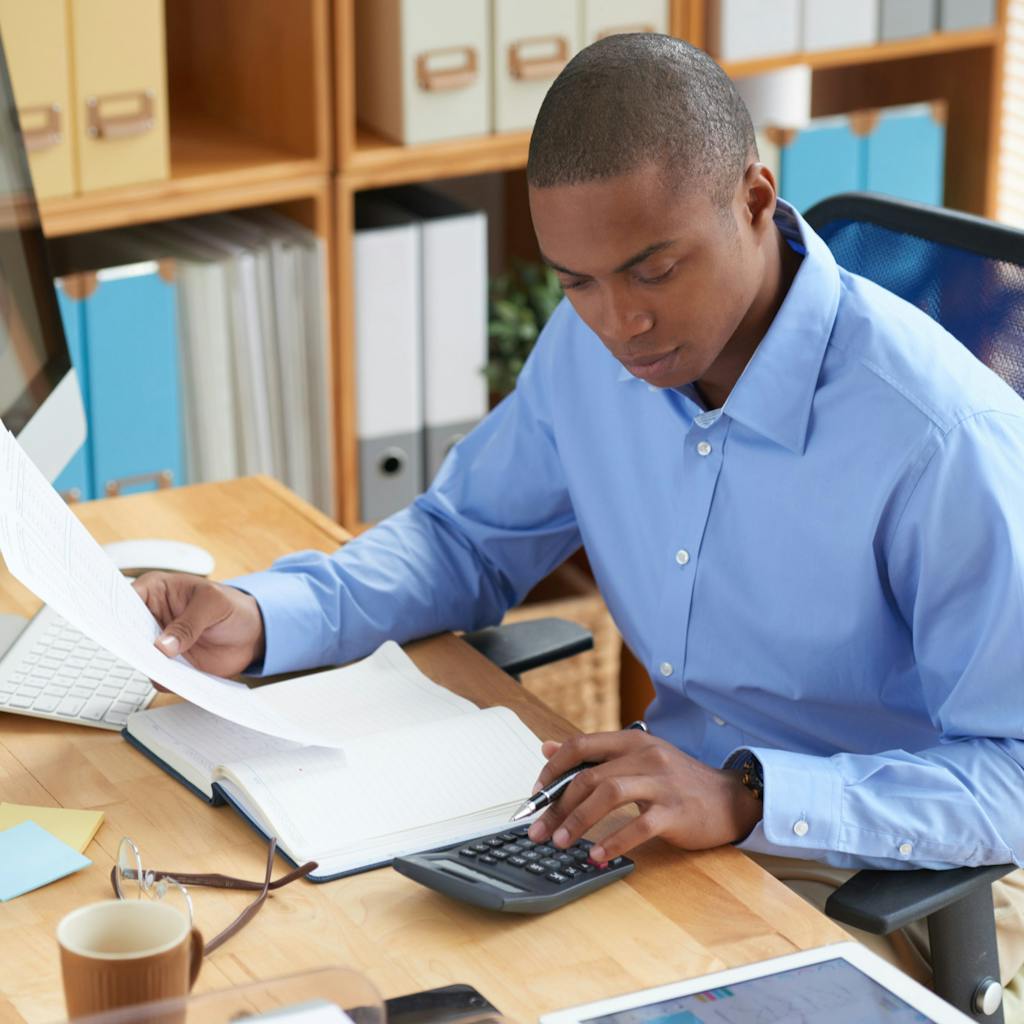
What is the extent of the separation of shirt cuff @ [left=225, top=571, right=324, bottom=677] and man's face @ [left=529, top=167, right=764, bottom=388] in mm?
375

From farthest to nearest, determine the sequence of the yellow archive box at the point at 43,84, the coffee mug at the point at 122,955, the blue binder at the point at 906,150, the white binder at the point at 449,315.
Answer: the blue binder at the point at 906,150 → the white binder at the point at 449,315 → the yellow archive box at the point at 43,84 → the coffee mug at the point at 122,955

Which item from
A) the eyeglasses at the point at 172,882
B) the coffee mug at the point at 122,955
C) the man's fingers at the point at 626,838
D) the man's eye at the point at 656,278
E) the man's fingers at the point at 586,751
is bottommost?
the eyeglasses at the point at 172,882

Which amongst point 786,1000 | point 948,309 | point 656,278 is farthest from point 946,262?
point 786,1000

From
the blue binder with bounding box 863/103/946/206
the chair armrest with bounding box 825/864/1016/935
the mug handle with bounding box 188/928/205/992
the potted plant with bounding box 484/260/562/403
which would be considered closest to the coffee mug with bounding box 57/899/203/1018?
the mug handle with bounding box 188/928/205/992

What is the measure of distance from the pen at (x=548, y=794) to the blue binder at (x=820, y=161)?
1670mm

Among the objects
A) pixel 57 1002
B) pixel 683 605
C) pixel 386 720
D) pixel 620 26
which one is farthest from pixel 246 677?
pixel 620 26

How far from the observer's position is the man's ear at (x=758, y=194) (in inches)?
52.1

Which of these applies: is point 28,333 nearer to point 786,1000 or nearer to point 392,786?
point 392,786

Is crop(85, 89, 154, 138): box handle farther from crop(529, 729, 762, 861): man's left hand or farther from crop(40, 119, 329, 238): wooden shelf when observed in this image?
crop(529, 729, 762, 861): man's left hand

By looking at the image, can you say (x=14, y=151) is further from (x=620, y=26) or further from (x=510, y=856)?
(x=620, y=26)

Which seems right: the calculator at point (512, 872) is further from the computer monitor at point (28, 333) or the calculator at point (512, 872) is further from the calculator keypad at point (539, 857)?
the computer monitor at point (28, 333)

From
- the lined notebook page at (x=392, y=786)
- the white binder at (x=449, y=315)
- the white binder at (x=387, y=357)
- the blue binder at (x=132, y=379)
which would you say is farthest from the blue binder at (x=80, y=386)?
the lined notebook page at (x=392, y=786)

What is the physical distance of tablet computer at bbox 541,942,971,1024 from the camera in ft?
3.37

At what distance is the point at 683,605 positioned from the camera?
1.47m
